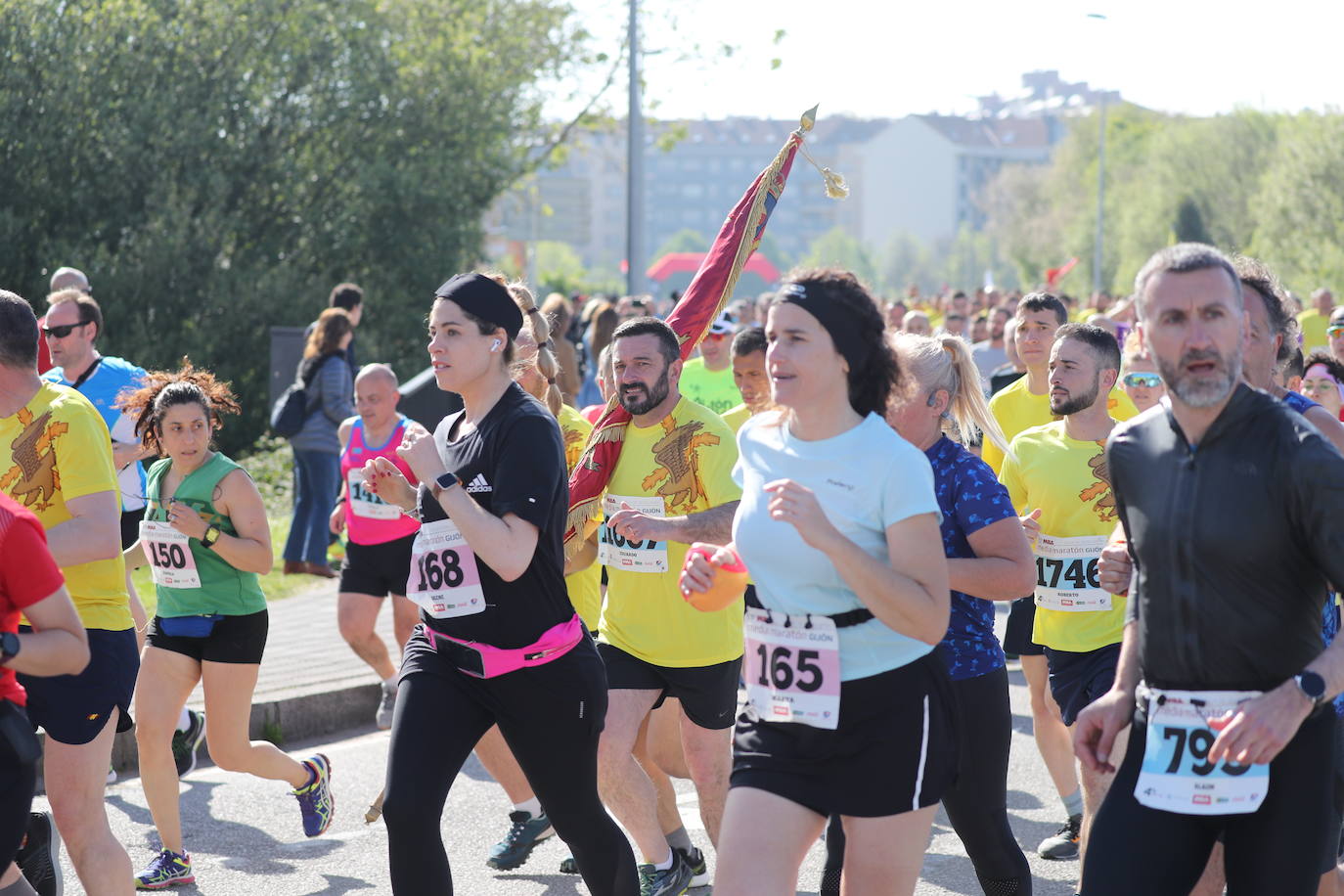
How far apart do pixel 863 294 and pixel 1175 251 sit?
0.71 meters

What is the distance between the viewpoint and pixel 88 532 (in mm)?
4340

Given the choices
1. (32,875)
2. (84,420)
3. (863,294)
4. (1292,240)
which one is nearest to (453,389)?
(84,420)

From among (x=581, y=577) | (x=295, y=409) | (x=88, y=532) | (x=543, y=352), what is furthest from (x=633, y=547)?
(x=295, y=409)

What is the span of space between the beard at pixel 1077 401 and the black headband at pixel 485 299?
6.69 ft

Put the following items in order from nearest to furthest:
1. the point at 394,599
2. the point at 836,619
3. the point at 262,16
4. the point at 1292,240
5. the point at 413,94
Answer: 1. the point at 836,619
2. the point at 394,599
3. the point at 262,16
4. the point at 413,94
5. the point at 1292,240

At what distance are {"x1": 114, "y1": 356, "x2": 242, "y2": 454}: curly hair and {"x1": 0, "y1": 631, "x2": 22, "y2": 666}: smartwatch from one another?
2.57 metres

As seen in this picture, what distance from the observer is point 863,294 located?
364 cm

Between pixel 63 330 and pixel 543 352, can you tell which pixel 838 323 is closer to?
pixel 543 352

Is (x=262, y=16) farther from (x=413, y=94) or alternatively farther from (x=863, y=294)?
(x=863, y=294)

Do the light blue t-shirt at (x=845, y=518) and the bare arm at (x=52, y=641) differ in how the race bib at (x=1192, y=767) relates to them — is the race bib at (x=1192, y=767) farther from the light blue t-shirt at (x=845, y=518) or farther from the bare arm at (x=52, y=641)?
the bare arm at (x=52, y=641)

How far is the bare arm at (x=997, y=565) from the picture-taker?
419 centimetres

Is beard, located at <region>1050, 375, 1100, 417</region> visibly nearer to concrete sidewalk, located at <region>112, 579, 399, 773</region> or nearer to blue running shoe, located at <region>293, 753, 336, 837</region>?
blue running shoe, located at <region>293, 753, 336, 837</region>

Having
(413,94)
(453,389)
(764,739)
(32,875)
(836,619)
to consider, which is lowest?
(32,875)

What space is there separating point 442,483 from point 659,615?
4.79ft
